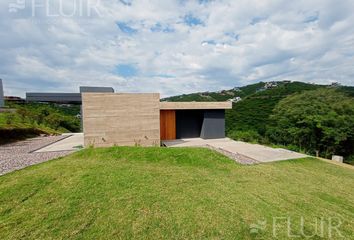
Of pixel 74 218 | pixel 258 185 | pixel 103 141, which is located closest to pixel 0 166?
pixel 103 141

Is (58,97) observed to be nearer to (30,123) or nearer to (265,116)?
(30,123)

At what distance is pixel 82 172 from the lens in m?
4.89

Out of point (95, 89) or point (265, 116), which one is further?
point (265, 116)

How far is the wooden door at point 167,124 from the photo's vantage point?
1170cm

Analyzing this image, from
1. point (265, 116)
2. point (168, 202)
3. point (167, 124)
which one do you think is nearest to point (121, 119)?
point (167, 124)

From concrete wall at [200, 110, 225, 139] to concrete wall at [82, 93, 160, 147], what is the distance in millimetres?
3835

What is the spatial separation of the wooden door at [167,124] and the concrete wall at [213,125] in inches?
77.1

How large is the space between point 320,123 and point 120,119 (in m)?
14.2

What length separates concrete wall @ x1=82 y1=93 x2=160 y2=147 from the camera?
8414 mm

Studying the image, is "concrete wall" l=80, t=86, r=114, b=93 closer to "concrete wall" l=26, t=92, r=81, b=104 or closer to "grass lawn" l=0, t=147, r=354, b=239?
"concrete wall" l=26, t=92, r=81, b=104

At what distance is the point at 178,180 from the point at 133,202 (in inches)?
59.8

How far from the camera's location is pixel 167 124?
1184cm

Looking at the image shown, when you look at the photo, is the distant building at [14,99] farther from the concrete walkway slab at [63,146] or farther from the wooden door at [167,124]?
the wooden door at [167,124]

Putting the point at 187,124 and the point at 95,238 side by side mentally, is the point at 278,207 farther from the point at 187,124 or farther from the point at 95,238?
the point at 187,124
